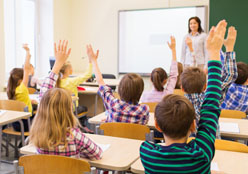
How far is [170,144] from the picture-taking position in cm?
128

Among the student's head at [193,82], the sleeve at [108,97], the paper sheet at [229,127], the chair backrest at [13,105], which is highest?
the student's head at [193,82]

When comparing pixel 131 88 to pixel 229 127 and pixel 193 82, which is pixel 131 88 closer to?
pixel 193 82

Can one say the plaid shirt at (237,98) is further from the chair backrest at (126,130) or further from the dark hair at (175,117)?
the dark hair at (175,117)

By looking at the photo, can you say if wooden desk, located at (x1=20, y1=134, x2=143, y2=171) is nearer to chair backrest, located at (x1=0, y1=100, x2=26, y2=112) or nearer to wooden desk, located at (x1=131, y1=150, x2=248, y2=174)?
wooden desk, located at (x1=131, y1=150, x2=248, y2=174)

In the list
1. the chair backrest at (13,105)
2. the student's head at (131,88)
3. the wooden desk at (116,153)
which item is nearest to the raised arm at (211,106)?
the wooden desk at (116,153)

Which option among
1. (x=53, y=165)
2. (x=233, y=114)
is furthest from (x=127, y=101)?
(x=233, y=114)

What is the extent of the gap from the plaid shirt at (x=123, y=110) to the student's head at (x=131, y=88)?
49mm

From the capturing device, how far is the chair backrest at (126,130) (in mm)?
2291

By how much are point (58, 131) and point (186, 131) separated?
0.76 meters

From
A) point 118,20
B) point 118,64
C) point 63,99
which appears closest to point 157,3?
point 118,20

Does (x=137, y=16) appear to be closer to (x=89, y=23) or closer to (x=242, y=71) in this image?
(x=89, y=23)

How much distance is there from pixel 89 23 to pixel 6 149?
437 centimetres

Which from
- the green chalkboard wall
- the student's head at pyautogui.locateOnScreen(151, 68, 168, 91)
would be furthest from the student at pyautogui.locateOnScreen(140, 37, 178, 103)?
the green chalkboard wall

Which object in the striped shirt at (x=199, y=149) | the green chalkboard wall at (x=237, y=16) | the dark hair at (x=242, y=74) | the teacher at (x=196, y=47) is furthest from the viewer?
the green chalkboard wall at (x=237, y=16)
